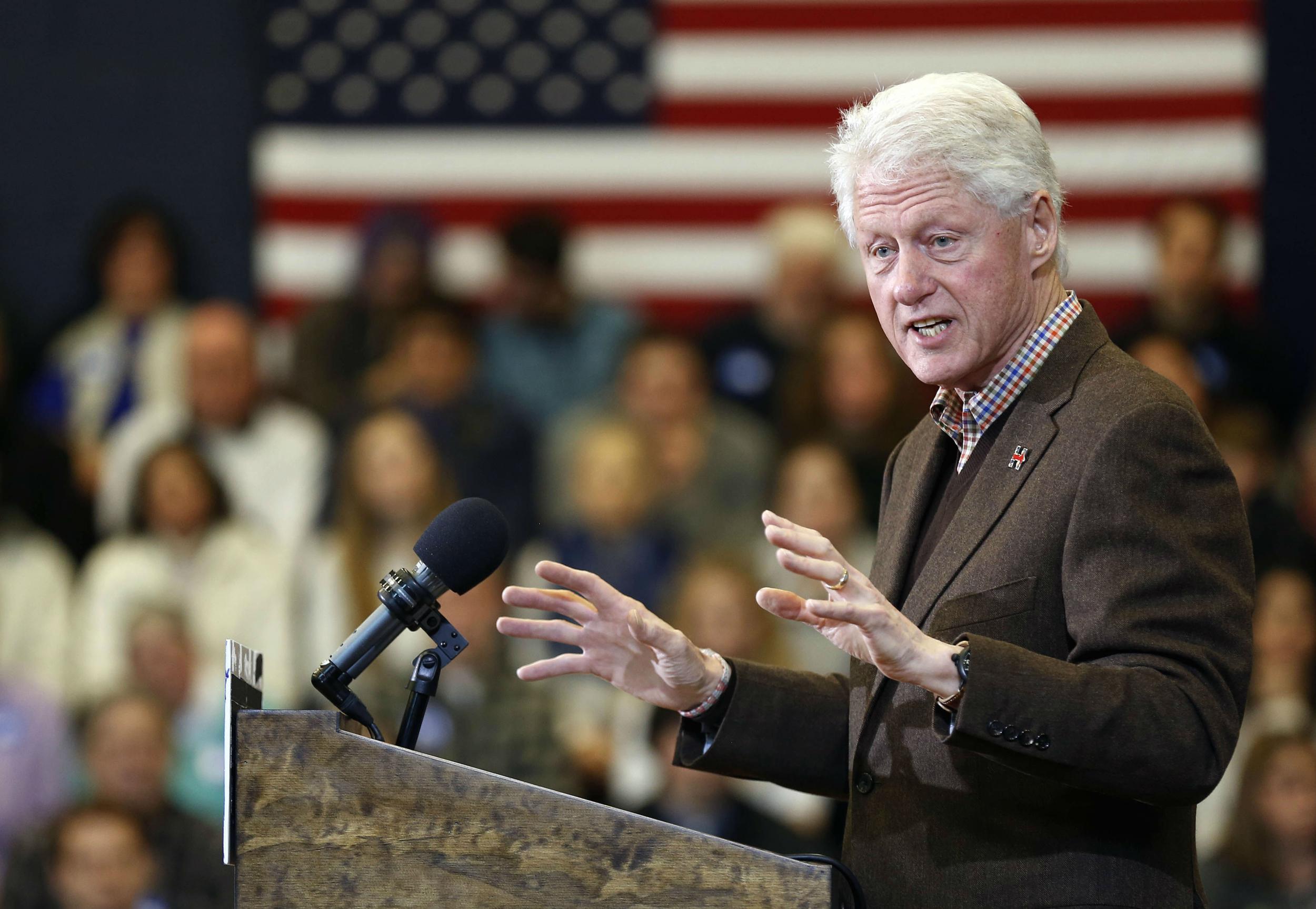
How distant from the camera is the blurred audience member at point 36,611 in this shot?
4.98 m

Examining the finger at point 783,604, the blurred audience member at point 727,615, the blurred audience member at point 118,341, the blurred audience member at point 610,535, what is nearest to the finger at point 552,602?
the finger at point 783,604

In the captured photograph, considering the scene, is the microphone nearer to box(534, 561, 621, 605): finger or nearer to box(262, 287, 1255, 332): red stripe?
box(534, 561, 621, 605): finger

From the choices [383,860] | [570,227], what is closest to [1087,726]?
[383,860]

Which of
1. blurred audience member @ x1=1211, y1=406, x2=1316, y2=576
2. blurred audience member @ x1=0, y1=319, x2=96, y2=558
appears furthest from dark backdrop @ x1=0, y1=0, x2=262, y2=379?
blurred audience member @ x1=1211, y1=406, x2=1316, y2=576

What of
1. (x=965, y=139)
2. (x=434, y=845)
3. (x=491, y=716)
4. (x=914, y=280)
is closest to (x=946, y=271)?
(x=914, y=280)

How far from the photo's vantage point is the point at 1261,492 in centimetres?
486

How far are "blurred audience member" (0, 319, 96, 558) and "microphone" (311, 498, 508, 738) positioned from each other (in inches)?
147

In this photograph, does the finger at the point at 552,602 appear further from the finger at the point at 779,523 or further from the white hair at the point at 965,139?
the white hair at the point at 965,139

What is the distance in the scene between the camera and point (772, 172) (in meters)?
5.96

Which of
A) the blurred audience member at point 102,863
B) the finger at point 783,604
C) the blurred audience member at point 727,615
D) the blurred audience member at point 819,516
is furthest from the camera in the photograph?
the blurred audience member at point 819,516

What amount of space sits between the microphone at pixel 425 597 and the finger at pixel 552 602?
0.14 feet

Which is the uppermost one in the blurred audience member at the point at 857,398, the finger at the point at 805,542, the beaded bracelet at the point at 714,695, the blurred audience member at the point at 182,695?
the finger at the point at 805,542

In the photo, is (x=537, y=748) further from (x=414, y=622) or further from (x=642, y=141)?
(x=414, y=622)

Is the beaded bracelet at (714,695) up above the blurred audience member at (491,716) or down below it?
above
